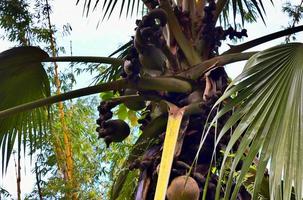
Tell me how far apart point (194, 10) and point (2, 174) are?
112 cm

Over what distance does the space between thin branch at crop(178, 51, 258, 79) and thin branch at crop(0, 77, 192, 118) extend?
0.14 ft

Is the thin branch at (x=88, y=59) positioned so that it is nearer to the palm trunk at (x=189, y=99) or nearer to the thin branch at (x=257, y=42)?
the palm trunk at (x=189, y=99)

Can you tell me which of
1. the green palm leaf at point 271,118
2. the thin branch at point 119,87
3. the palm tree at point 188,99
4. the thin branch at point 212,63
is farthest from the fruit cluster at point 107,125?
the green palm leaf at point 271,118

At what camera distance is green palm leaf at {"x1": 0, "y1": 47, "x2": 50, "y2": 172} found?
97.9 inches

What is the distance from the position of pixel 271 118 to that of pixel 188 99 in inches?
26.6

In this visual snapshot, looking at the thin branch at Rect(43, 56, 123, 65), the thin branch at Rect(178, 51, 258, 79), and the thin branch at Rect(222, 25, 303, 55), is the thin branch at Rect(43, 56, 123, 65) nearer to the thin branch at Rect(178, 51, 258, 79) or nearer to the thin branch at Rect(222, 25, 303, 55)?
the thin branch at Rect(178, 51, 258, 79)

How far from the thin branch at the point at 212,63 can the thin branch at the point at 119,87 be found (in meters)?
0.04

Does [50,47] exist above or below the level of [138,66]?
above

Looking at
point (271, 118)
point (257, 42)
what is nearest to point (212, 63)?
point (257, 42)

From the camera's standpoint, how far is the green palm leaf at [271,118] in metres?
1.31

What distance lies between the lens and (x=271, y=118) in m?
1.51

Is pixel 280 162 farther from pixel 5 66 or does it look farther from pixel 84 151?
pixel 84 151

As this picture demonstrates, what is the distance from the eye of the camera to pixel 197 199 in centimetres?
188

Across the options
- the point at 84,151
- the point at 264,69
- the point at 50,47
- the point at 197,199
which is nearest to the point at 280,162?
the point at 264,69
